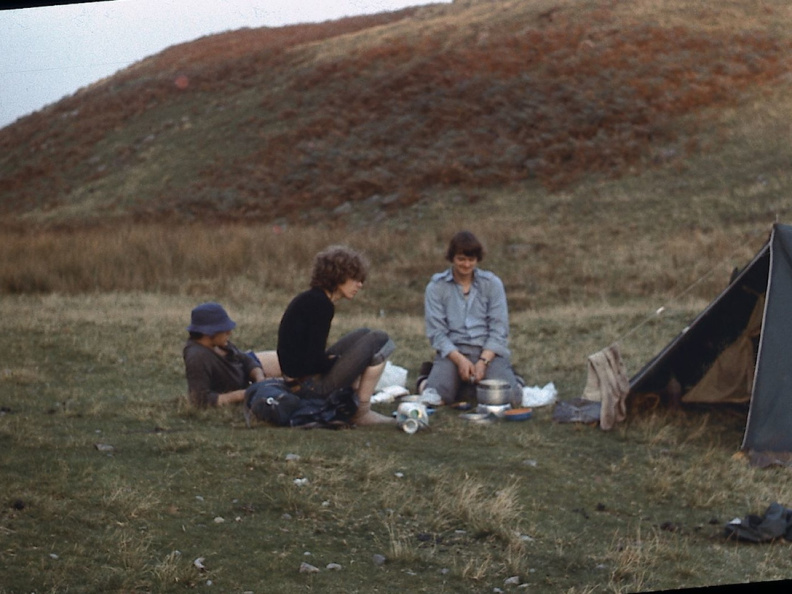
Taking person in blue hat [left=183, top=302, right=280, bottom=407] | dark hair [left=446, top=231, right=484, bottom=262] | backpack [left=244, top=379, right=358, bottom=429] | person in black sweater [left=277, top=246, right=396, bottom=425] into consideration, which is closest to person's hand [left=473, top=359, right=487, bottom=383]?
dark hair [left=446, top=231, right=484, bottom=262]

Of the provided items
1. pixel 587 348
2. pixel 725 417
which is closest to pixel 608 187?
pixel 587 348

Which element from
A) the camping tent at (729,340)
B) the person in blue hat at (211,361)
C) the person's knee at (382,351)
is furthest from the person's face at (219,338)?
the camping tent at (729,340)

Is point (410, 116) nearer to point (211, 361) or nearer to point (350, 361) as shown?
point (211, 361)

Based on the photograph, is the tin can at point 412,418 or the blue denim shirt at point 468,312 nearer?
the tin can at point 412,418

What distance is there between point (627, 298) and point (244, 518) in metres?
11.5

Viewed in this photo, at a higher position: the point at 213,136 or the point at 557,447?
the point at 213,136

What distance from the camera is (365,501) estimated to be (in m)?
5.07

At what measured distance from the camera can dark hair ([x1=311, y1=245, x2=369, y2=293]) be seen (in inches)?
245

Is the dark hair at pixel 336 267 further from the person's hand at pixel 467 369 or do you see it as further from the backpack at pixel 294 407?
the person's hand at pixel 467 369

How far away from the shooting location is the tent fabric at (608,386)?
23.0 feet

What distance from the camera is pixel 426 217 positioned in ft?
72.2

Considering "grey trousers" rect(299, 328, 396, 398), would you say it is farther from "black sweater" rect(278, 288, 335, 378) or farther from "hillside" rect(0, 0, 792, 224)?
"hillside" rect(0, 0, 792, 224)

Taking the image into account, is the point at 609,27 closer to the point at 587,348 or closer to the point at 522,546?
the point at 587,348

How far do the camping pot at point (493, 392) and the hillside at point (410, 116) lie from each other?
51.7 ft
